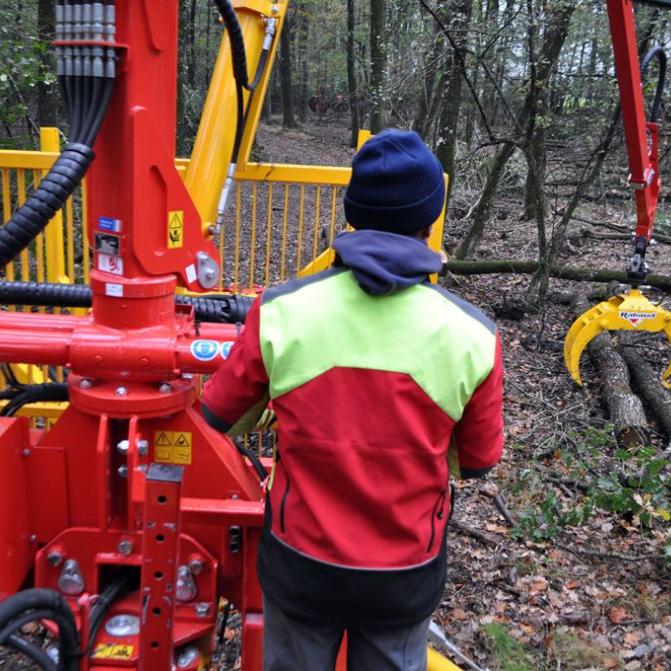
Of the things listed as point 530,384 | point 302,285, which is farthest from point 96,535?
point 530,384

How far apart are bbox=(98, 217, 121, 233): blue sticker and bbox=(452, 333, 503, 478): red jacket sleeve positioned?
4.66ft

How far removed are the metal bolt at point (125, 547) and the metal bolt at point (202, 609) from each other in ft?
1.20

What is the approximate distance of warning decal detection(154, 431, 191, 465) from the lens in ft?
9.11

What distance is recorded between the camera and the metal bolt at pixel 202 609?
2.76 meters

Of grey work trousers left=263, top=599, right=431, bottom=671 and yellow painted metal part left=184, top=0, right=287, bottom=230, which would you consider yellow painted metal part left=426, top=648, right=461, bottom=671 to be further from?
yellow painted metal part left=184, top=0, right=287, bottom=230

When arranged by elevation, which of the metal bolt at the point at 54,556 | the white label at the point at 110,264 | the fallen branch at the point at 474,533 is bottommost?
the fallen branch at the point at 474,533

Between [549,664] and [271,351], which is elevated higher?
[271,351]

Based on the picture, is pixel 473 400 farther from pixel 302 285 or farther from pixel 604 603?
pixel 604 603

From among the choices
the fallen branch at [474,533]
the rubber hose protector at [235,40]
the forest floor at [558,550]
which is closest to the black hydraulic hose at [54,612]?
the forest floor at [558,550]

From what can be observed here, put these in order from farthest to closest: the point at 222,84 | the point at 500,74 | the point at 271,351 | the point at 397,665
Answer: the point at 500,74
the point at 222,84
the point at 397,665
the point at 271,351

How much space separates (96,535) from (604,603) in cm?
275

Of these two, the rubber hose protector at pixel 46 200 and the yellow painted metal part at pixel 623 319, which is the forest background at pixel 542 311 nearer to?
the yellow painted metal part at pixel 623 319

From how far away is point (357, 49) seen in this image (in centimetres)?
2859

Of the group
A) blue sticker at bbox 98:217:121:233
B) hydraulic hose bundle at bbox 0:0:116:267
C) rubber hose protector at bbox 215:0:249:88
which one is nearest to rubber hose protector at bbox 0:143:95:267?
hydraulic hose bundle at bbox 0:0:116:267
